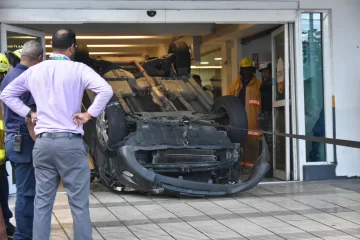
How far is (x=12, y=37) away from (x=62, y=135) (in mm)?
4992

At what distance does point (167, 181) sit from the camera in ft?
25.4

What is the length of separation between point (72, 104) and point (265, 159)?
4090 millimetres

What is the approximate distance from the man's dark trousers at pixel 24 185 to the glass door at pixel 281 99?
18.0 ft

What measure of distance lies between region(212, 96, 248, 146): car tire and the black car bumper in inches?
22.6

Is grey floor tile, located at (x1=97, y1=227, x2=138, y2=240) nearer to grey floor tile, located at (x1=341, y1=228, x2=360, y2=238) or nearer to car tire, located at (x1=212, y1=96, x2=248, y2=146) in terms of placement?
grey floor tile, located at (x1=341, y1=228, x2=360, y2=238)

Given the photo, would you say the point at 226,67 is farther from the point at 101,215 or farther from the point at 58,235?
the point at 58,235

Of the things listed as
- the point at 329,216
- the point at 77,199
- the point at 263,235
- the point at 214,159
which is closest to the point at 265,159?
the point at 214,159

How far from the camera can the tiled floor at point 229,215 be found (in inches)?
243

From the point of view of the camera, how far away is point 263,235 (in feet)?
20.0

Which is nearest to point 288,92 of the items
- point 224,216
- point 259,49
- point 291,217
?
point 259,49

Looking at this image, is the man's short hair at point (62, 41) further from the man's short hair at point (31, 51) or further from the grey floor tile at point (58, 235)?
the grey floor tile at point (58, 235)

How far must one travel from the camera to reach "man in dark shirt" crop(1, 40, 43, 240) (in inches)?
207

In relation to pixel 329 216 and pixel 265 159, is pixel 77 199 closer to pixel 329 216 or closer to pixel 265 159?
pixel 329 216

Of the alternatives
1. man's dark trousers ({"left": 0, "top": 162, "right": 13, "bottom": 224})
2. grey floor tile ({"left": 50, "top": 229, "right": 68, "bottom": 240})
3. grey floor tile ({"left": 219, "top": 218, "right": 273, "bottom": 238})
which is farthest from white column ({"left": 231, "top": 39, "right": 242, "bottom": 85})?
man's dark trousers ({"left": 0, "top": 162, "right": 13, "bottom": 224})
